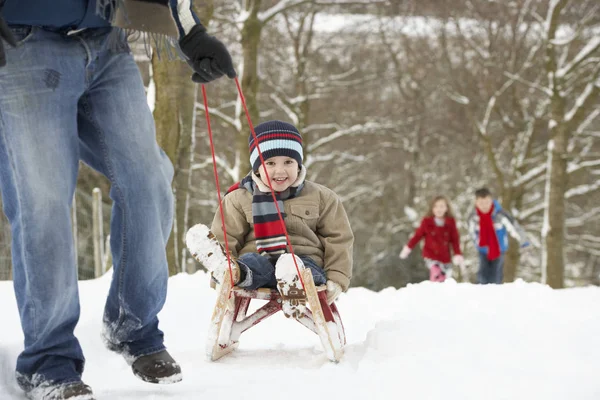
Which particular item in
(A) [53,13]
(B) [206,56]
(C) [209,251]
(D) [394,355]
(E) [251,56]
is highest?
(E) [251,56]

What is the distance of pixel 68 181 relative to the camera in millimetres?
1972

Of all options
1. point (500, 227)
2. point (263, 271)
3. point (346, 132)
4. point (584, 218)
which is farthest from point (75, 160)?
point (584, 218)

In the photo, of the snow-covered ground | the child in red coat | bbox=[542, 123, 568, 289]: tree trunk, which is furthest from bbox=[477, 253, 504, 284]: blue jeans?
the snow-covered ground

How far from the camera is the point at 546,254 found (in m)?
12.0

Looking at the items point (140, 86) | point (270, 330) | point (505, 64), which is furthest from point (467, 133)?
point (140, 86)

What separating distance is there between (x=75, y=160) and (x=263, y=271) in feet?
3.86

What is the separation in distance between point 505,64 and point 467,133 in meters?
2.94

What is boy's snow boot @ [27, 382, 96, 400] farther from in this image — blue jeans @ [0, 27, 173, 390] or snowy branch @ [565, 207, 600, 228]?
snowy branch @ [565, 207, 600, 228]

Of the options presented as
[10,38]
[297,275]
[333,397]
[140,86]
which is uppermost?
[10,38]

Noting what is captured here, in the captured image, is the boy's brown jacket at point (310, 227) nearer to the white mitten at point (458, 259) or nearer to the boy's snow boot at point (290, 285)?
the boy's snow boot at point (290, 285)

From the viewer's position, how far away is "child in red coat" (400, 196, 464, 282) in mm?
8148

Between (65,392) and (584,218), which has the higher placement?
(65,392)

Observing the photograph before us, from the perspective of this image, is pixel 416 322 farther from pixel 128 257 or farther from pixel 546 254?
pixel 546 254

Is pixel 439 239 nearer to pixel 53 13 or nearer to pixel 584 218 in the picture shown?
pixel 53 13
